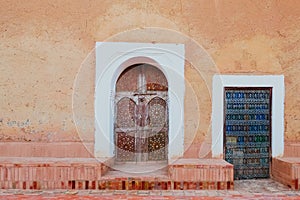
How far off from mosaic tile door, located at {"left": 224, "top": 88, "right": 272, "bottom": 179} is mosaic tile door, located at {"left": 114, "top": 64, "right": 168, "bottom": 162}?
1.25 m

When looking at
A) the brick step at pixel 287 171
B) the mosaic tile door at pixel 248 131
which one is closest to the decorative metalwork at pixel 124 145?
the mosaic tile door at pixel 248 131

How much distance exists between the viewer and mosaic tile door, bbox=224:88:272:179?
26.2 ft

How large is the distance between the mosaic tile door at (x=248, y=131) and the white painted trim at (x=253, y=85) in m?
0.11

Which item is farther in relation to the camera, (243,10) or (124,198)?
(243,10)

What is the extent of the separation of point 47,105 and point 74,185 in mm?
1713

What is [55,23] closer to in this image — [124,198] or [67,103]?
[67,103]

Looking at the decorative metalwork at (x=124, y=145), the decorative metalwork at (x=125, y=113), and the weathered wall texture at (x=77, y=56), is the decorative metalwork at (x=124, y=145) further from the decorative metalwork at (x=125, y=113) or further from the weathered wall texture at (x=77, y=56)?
the weathered wall texture at (x=77, y=56)

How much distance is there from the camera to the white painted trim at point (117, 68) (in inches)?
307

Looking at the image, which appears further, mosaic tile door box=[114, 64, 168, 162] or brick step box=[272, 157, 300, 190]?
mosaic tile door box=[114, 64, 168, 162]

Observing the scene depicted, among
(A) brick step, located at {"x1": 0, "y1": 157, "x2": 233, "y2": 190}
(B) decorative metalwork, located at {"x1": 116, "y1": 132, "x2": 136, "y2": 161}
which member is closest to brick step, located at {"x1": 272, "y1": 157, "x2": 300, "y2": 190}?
(A) brick step, located at {"x1": 0, "y1": 157, "x2": 233, "y2": 190}

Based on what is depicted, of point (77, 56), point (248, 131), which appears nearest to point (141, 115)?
point (77, 56)

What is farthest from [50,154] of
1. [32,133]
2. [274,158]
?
[274,158]

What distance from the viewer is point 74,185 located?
6.93 meters

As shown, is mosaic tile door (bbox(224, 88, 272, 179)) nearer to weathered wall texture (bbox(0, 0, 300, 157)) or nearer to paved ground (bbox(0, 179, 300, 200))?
weathered wall texture (bbox(0, 0, 300, 157))
